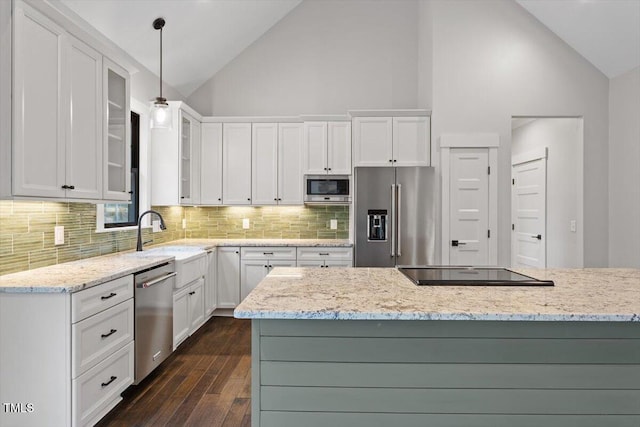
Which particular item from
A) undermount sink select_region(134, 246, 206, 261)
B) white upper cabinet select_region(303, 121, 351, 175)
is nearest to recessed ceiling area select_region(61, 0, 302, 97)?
white upper cabinet select_region(303, 121, 351, 175)

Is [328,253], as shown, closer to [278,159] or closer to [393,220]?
[393,220]

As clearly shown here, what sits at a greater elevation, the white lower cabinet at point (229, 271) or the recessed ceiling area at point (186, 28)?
the recessed ceiling area at point (186, 28)

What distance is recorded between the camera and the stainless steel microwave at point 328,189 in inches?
189

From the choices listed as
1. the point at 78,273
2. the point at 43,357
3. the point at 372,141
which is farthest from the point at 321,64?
the point at 43,357

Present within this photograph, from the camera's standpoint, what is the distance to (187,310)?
373 cm

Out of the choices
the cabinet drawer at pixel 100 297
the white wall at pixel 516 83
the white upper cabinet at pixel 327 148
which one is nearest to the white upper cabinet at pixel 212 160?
the white upper cabinet at pixel 327 148

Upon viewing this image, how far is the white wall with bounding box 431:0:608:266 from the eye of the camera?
14.7 feet

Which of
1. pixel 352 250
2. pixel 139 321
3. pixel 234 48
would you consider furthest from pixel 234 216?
pixel 139 321

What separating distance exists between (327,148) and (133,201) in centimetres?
219

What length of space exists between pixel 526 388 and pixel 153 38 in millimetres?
3994

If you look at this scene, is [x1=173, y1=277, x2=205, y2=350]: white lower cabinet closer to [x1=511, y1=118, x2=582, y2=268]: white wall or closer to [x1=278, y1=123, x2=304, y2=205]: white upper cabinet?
[x1=278, y1=123, x2=304, y2=205]: white upper cabinet

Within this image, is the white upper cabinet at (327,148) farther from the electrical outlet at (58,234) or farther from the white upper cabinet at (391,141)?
the electrical outlet at (58,234)

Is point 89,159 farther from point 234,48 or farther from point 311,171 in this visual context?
point 234,48

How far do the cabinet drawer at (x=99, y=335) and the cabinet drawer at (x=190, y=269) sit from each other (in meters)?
0.82
